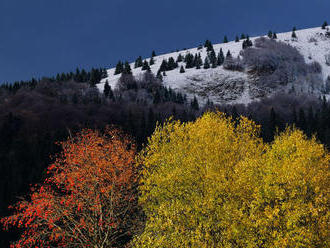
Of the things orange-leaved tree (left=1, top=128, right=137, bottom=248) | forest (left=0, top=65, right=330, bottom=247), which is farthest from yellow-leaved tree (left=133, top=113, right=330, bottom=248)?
orange-leaved tree (left=1, top=128, right=137, bottom=248)

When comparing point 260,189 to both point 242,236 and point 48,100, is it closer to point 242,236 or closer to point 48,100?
point 242,236

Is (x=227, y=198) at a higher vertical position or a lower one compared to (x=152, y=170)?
lower

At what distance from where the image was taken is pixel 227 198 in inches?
802

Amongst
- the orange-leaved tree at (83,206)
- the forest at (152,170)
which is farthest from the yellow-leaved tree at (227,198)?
the orange-leaved tree at (83,206)

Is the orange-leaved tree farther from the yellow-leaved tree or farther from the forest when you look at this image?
the yellow-leaved tree

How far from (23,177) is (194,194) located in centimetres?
6904

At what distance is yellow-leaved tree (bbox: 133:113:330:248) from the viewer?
15.8 meters

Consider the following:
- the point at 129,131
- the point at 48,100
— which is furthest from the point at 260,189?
the point at 48,100

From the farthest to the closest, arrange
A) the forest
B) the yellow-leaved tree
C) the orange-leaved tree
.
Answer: the orange-leaved tree → the forest → the yellow-leaved tree

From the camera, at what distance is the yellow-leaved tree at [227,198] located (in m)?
15.8

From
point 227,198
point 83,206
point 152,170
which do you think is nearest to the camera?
point 227,198

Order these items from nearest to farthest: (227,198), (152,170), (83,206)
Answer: (227,198) < (83,206) < (152,170)

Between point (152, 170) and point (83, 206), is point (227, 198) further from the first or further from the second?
point (83, 206)

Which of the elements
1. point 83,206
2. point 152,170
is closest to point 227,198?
point 152,170
